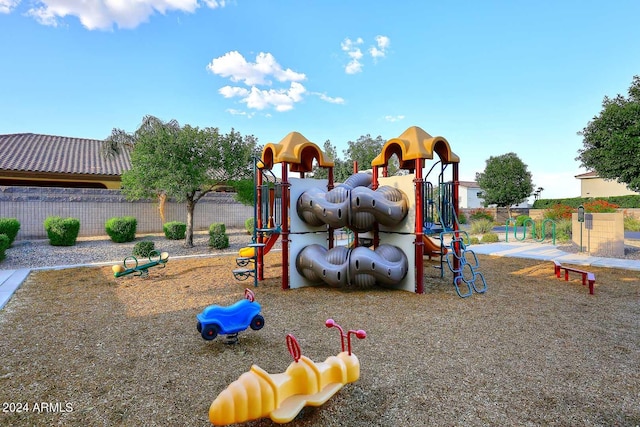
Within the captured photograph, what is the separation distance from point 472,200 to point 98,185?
172ft

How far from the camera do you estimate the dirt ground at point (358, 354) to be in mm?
2967

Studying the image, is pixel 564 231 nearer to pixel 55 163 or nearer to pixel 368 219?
pixel 368 219

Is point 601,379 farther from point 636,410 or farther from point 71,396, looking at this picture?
point 71,396

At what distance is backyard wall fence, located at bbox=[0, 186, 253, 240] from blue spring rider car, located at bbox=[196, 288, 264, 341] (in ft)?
48.9

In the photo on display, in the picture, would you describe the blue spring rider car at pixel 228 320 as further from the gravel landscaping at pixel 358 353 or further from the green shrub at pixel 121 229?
the green shrub at pixel 121 229

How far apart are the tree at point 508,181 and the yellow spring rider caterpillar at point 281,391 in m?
39.9

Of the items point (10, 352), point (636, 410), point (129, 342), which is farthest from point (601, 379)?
point (10, 352)

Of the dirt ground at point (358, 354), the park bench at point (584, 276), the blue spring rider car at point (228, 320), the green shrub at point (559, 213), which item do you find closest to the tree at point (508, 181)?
the green shrub at point (559, 213)

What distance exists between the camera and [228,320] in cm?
451

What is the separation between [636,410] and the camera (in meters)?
2.99

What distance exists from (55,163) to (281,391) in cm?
2105

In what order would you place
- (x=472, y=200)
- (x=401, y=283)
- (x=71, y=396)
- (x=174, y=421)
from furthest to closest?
(x=472, y=200)
(x=401, y=283)
(x=71, y=396)
(x=174, y=421)

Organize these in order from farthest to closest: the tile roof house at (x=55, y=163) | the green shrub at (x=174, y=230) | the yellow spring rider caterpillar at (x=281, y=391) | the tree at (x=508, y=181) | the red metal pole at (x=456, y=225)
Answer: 1. the tree at (x=508, y=181)
2. the tile roof house at (x=55, y=163)
3. the green shrub at (x=174, y=230)
4. the red metal pole at (x=456, y=225)
5. the yellow spring rider caterpillar at (x=281, y=391)

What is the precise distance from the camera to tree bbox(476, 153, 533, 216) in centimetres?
3738
